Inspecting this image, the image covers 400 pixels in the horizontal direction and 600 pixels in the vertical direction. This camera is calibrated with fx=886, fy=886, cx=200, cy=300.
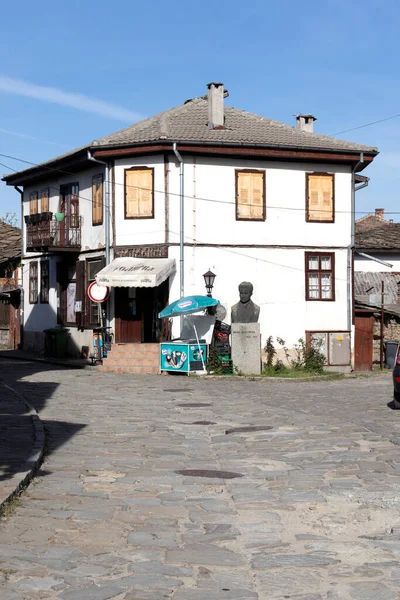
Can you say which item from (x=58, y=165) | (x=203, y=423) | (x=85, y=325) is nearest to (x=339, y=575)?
(x=203, y=423)

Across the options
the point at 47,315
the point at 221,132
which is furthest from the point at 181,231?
the point at 47,315

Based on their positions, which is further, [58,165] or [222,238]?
[58,165]

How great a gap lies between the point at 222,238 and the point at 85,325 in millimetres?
5946

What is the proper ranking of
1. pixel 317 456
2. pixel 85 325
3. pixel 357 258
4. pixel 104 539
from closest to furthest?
pixel 104 539
pixel 317 456
pixel 85 325
pixel 357 258

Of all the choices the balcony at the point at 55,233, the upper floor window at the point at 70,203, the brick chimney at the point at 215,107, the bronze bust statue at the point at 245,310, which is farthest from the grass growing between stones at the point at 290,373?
the upper floor window at the point at 70,203

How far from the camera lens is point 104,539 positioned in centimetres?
664

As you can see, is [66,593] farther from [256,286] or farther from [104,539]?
[256,286]

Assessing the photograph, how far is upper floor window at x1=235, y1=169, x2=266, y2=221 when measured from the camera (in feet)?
96.7

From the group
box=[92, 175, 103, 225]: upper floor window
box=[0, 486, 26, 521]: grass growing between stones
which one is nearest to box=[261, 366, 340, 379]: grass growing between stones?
box=[92, 175, 103, 225]: upper floor window

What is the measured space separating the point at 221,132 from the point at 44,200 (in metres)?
8.77

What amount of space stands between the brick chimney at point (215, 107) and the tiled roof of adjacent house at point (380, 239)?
38.2ft

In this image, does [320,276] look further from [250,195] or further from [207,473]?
[207,473]

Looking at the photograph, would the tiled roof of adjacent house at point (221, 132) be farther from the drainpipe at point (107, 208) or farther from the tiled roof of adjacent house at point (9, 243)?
the tiled roof of adjacent house at point (9, 243)

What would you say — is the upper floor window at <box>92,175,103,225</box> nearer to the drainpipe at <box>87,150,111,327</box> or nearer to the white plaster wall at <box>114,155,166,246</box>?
the drainpipe at <box>87,150,111,327</box>
